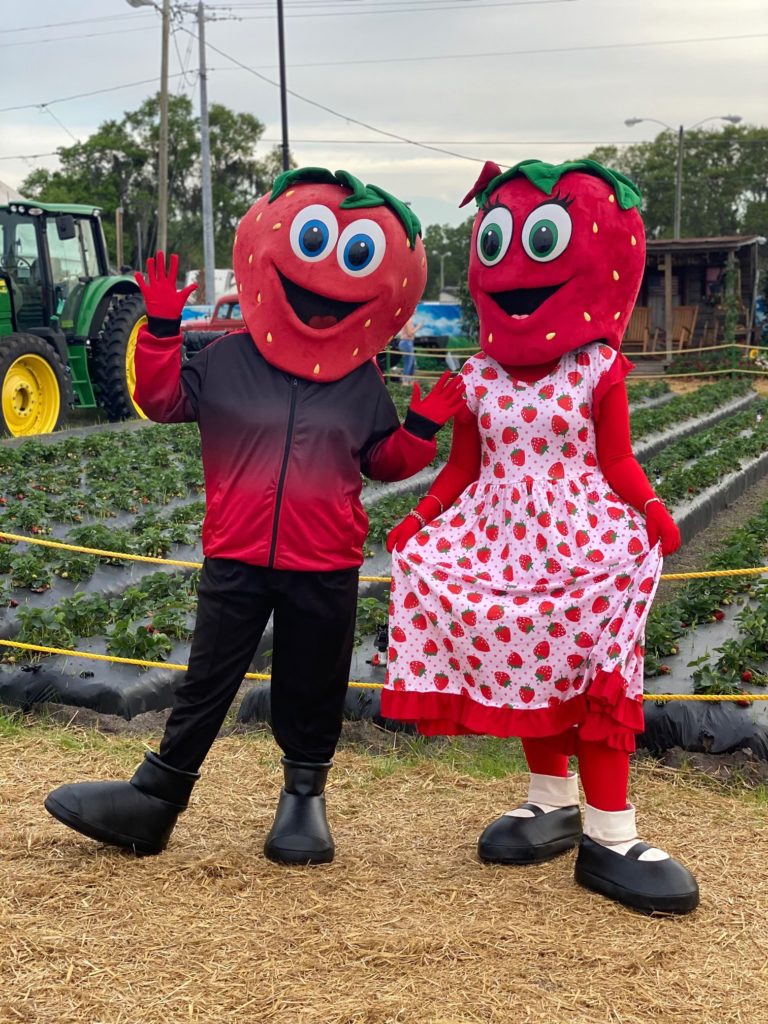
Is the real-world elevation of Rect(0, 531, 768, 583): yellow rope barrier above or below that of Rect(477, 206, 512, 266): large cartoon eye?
below

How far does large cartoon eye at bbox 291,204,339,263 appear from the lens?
11.2 feet

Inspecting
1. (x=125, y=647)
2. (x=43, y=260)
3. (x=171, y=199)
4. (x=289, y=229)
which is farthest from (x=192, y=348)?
(x=171, y=199)

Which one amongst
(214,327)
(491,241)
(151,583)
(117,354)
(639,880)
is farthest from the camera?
(214,327)

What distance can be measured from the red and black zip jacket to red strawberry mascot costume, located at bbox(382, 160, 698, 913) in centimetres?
21

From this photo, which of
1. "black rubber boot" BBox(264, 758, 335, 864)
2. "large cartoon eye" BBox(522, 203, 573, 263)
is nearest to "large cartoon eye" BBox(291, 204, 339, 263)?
"large cartoon eye" BBox(522, 203, 573, 263)

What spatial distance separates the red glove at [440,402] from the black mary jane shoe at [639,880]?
4.15 feet

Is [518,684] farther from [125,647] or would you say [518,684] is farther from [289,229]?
[125,647]

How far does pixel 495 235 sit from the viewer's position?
3449 millimetres

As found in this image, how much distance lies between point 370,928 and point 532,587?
0.99 metres

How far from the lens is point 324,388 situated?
11.3ft

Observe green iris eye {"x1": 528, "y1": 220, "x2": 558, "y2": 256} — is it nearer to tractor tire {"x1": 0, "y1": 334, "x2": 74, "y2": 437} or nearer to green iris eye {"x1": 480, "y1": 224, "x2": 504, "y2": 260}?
green iris eye {"x1": 480, "y1": 224, "x2": 504, "y2": 260}

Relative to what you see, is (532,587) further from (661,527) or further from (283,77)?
(283,77)

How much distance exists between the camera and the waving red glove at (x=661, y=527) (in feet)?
10.6

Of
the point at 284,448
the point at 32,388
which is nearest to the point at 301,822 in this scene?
the point at 284,448
